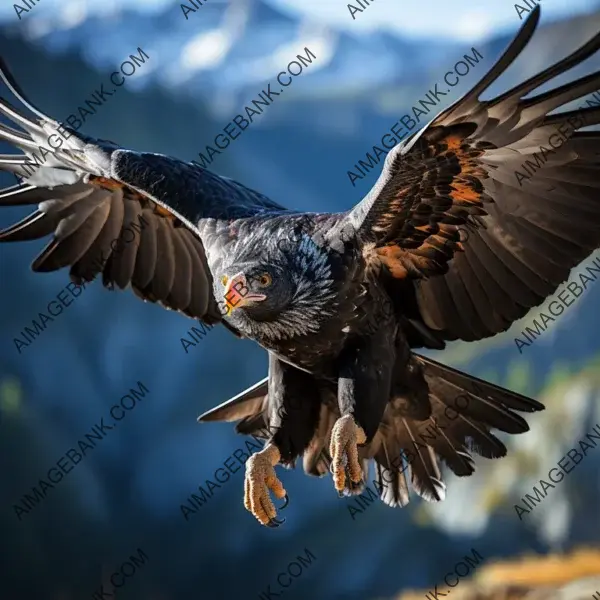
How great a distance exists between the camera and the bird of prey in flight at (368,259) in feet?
7.04

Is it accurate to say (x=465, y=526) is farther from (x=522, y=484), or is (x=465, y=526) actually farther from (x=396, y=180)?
(x=396, y=180)

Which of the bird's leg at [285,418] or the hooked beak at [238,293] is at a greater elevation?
the hooked beak at [238,293]

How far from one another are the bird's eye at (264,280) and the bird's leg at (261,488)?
0.55 m

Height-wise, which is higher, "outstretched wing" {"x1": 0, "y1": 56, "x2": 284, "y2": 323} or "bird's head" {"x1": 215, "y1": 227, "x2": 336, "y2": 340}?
"bird's head" {"x1": 215, "y1": 227, "x2": 336, "y2": 340}

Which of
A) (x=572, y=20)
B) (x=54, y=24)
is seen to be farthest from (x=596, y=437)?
(x=54, y=24)

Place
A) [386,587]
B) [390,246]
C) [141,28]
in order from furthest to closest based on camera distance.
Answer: [141,28]
[386,587]
[390,246]

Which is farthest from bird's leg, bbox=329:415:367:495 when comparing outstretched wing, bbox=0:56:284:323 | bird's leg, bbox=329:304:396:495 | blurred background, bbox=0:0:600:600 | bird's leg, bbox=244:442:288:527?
blurred background, bbox=0:0:600:600

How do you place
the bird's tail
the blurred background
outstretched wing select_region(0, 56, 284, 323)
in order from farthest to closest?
the blurred background, outstretched wing select_region(0, 56, 284, 323), the bird's tail

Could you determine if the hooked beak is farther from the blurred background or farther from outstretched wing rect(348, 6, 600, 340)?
the blurred background

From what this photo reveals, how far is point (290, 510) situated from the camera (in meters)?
7.31

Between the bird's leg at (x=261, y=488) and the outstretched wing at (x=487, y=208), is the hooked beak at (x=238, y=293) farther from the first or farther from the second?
the bird's leg at (x=261, y=488)

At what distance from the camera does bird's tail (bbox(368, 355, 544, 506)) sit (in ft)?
8.91

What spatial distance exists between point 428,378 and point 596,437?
4.11m

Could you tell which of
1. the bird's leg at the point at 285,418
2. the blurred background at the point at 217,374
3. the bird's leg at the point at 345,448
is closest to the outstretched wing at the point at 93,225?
the bird's leg at the point at 285,418
